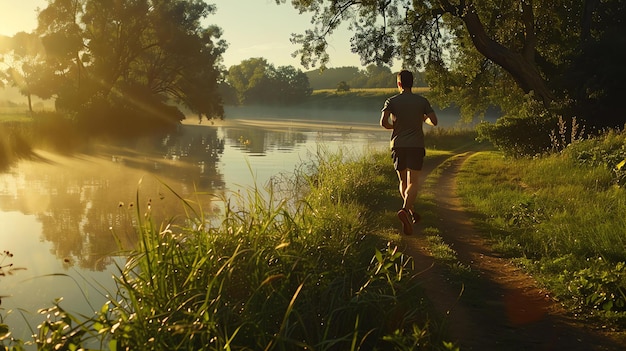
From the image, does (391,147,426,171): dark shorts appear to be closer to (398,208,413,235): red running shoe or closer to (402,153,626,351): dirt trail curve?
(398,208,413,235): red running shoe

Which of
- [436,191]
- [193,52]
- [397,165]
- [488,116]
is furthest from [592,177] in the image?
[488,116]

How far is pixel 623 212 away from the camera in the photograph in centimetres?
792

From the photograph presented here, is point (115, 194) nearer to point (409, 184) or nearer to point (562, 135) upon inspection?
point (409, 184)

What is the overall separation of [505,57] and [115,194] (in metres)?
14.2

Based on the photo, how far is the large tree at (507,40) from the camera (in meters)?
20.2

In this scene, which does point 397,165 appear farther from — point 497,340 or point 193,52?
point 193,52

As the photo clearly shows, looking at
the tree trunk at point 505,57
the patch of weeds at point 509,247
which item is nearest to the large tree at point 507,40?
the tree trunk at point 505,57

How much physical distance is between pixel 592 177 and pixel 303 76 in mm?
119455

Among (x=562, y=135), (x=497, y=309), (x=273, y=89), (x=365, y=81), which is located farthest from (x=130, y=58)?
(x=365, y=81)

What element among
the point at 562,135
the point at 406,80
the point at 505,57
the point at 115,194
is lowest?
the point at 115,194

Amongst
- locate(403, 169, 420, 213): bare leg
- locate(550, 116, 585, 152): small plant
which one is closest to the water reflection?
locate(403, 169, 420, 213): bare leg

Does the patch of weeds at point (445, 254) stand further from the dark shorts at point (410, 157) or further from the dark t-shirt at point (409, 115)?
the dark t-shirt at point (409, 115)

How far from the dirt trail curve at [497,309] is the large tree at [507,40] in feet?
45.4

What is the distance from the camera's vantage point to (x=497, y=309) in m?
5.60
